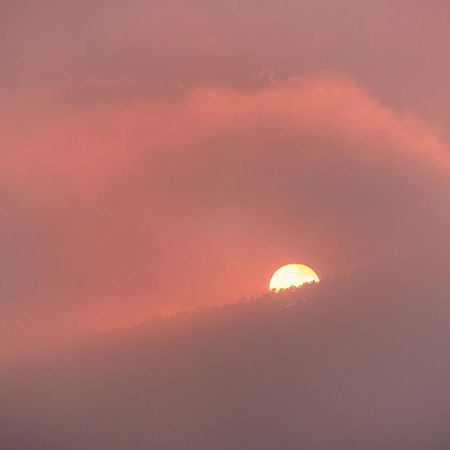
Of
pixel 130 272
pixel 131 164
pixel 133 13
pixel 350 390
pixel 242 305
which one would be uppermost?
pixel 133 13

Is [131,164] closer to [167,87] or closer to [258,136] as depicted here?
[167,87]

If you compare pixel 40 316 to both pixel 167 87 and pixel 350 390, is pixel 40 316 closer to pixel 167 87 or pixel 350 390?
pixel 167 87

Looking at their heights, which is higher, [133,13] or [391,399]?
[133,13]

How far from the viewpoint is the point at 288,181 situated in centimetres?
196

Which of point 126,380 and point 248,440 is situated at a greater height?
point 126,380

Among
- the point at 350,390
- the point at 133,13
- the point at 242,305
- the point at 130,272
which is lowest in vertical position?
the point at 350,390

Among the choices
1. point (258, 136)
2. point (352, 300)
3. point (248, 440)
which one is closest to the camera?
point (248, 440)

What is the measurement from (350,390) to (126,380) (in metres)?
0.52

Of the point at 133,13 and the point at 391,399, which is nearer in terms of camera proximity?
the point at 391,399

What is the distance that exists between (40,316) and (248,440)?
0.66 metres

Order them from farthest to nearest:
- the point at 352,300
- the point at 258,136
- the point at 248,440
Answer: the point at 258,136
the point at 352,300
the point at 248,440

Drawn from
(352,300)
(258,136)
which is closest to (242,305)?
(352,300)

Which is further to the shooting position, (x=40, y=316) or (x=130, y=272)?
(x=130, y=272)

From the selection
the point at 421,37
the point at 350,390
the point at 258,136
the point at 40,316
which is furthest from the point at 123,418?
the point at 421,37
